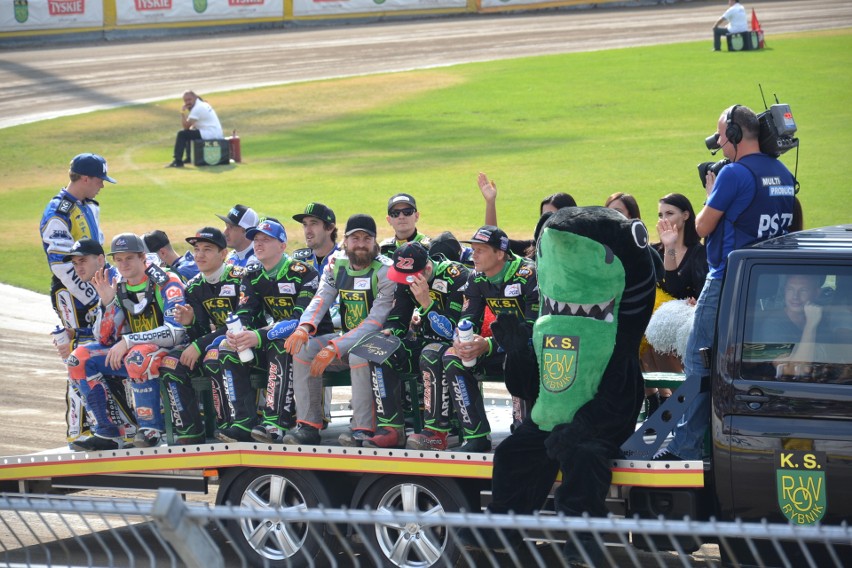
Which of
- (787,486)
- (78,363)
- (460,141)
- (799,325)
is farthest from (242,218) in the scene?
(460,141)

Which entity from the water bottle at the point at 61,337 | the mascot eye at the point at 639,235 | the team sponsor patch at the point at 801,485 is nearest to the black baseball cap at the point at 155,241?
the water bottle at the point at 61,337

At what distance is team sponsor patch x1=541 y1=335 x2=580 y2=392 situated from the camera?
22.4 feet

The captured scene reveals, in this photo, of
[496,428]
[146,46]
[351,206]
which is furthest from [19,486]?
[146,46]

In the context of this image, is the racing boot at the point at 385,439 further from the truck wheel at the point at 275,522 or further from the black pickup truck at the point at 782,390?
the black pickup truck at the point at 782,390

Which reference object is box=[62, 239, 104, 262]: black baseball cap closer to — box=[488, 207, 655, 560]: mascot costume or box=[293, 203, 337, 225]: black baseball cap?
box=[293, 203, 337, 225]: black baseball cap

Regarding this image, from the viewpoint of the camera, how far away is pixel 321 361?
25.9ft

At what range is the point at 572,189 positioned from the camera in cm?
2244

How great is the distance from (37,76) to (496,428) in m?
32.3

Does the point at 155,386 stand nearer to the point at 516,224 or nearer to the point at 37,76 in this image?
the point at 516,224

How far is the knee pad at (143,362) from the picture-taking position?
8.34 m

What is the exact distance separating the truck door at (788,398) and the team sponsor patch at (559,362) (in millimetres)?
800

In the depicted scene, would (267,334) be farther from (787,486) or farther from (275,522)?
(787,486)

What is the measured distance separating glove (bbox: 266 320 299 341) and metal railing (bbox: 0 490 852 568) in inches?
48.5

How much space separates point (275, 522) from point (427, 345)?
1.44 m
